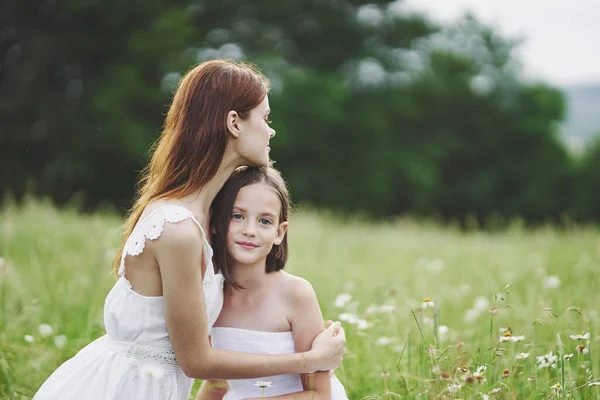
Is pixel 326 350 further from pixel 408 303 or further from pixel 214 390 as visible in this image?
pixel 408 303

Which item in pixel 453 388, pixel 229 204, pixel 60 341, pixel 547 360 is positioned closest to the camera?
pixel 453 388

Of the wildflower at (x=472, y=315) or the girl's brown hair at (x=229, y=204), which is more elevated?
the girl's brown hair at (x=229, y=204)

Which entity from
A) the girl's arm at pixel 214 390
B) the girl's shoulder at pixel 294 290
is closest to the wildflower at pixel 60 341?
the girl's arm at pixel 214 390

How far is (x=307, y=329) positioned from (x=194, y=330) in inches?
18.8

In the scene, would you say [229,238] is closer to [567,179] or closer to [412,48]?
[412,48]

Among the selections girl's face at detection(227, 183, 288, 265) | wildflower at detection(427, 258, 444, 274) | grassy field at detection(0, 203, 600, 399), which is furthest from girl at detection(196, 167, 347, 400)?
wildflower at detection(427, 258, 444, 274)

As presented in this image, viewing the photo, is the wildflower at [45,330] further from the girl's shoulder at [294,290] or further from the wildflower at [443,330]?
the wildflower at [443,330]

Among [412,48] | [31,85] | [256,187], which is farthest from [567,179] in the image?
[256,187]

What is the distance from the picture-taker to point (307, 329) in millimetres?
2666

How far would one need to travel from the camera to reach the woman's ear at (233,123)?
2.59 m

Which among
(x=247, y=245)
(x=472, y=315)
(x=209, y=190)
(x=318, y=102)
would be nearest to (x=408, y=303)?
(x=472, y=315)

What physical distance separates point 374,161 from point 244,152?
21.5m

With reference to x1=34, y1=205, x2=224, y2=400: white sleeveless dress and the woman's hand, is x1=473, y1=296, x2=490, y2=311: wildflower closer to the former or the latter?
the woman's hand

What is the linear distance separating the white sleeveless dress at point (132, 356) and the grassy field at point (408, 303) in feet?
2.58
